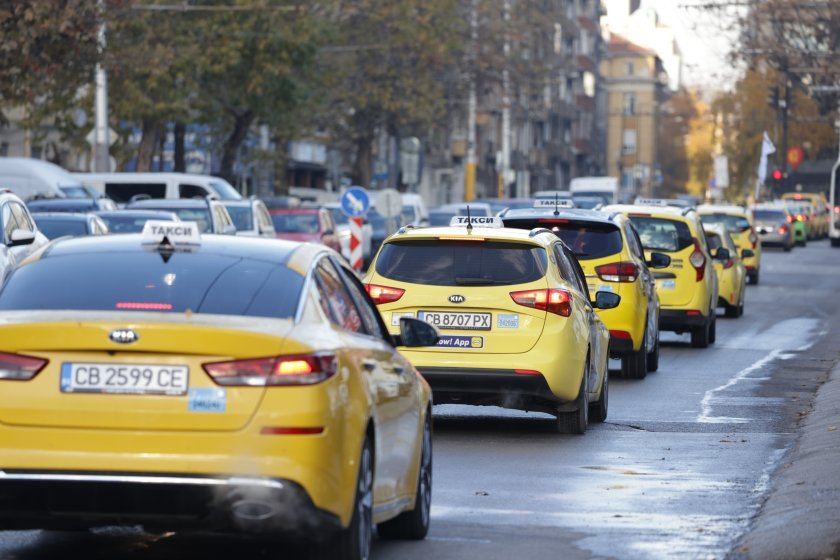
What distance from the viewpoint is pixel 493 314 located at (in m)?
14.1

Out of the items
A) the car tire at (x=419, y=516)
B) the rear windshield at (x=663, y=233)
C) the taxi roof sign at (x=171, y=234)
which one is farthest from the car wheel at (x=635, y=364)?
the taxi roof sign at (x=171, y=234)

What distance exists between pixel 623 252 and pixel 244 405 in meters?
12.1

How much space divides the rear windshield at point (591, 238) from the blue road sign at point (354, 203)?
61.2ft

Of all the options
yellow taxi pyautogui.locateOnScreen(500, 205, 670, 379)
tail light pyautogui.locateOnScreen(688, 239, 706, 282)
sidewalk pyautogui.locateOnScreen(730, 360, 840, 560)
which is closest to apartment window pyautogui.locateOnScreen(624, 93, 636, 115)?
tail light pyautogui.locateOnScreen(688, 239, 706, 282)

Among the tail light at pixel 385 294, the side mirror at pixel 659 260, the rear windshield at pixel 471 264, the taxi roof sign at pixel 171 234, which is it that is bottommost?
the side mirror at pixel 659 260

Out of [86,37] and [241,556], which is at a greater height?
[86,37]

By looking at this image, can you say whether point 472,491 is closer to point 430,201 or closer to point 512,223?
point 512,223

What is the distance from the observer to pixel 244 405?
24.7 feet

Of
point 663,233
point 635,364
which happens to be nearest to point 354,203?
point 663,233

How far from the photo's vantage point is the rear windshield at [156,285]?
8.00 metres

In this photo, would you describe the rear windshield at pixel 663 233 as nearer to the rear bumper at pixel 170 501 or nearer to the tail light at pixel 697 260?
the tail light at pixel 697 260

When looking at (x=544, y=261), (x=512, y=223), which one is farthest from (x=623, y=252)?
(x=544, y=261)

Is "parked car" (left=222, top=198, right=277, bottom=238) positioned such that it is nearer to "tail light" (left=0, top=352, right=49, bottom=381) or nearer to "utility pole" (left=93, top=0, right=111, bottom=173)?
"utility pole" (left=93, top=0, right=111, bottom=173)

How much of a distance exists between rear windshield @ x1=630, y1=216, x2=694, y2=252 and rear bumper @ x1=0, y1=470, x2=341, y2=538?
1752 centimetres
